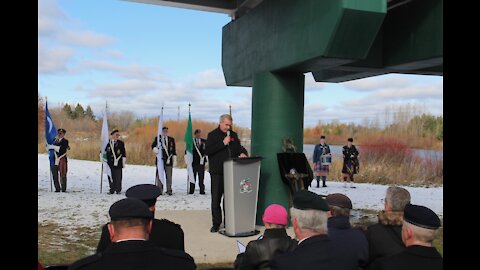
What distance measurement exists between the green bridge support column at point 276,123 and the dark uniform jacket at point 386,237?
342 centimetres

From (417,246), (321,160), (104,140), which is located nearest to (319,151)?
(321,160)

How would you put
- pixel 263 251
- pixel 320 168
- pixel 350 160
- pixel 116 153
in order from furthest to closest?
pixel 320 168, pixel 350 160, pixel 116 153, pixel 263 251

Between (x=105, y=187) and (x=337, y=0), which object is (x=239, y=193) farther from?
(x=105, y=187)

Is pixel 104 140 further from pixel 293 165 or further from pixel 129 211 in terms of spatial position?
pixel 129 211

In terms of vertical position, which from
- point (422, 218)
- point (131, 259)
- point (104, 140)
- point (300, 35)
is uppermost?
point (300, 35)

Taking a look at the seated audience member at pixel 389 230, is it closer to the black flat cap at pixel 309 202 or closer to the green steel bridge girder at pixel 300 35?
the black flat cap at pixel 309 202

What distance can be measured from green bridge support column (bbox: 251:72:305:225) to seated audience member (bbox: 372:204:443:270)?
4.02 metres

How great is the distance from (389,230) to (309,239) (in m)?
0.91

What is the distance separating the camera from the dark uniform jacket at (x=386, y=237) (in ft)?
8.41

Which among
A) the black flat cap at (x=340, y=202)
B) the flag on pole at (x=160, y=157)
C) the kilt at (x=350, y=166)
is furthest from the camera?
the kilt at (x=350, y=166)

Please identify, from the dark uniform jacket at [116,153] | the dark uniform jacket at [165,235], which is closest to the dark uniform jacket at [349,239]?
the dark uniform jacket at [165,235]

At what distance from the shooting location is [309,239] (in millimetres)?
1953
